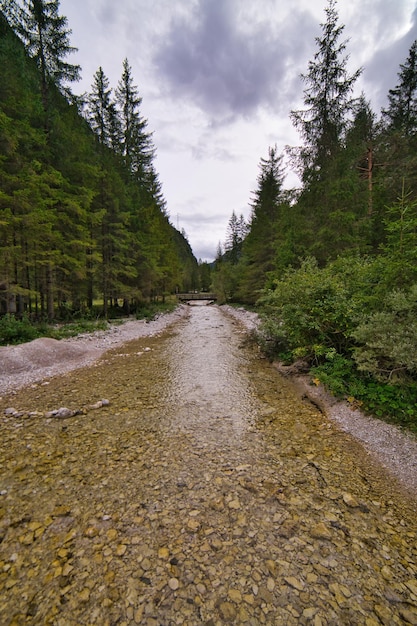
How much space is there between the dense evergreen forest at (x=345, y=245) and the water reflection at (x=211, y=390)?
70.6 inches

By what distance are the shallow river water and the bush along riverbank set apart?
98 centimetres

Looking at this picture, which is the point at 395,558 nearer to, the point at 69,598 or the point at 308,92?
the point at 69,598

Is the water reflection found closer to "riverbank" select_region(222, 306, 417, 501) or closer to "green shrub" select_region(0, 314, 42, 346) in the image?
"riverbank" select_region(222, 306, 417, 501)

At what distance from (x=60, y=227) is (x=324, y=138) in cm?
1460

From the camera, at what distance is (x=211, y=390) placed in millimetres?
6348

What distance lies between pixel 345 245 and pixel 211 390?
10.4 m

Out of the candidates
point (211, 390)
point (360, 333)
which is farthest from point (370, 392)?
point (211, 390)

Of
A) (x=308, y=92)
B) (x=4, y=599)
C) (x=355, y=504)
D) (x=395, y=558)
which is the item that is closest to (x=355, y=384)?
(x=355, y=504)

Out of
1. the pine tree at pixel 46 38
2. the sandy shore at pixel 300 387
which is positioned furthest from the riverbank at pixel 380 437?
the pine tree at pixel 46 38

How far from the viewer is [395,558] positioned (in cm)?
230

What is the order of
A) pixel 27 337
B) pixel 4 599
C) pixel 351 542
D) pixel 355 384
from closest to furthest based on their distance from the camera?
pixel 4 599 → pixel 351 542 → pixel 355 384 → pixel 27 337

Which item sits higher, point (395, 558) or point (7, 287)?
point (7, 287)

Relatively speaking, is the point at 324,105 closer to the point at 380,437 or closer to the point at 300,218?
the point at 300,218

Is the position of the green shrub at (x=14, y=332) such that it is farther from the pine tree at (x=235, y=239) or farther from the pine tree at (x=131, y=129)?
the pine tree at (x=235, y=239)
